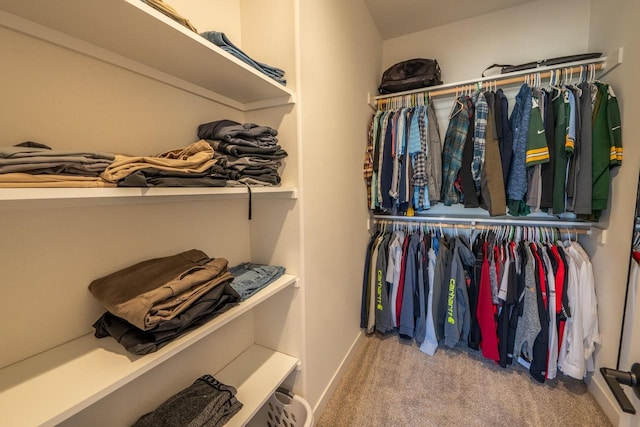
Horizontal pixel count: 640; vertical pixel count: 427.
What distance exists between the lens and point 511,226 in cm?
198

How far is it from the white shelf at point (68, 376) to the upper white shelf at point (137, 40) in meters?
0.82

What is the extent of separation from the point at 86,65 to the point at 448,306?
7.67 ft

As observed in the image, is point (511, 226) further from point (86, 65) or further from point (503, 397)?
point (86, 65)

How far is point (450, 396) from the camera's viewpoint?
63.7 inches

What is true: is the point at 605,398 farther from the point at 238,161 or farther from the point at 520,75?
the point at 238,161

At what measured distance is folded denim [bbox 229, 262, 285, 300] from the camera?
1000mm

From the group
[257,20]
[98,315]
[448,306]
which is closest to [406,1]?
[257,20]

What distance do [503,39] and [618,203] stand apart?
4.91 ft

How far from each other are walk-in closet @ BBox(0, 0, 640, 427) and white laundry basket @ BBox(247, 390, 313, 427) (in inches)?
0.6

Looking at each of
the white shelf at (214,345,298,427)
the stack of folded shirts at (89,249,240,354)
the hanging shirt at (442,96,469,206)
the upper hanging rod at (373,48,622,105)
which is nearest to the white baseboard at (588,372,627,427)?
the hanging shirt at (442,96,469,206)

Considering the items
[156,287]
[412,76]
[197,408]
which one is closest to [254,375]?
[197,408]

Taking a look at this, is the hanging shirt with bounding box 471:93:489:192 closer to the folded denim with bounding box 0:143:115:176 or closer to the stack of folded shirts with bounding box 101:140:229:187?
the stack of folded shirts with bounding box 101:140:229:187

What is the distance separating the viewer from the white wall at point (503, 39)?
1.86 m

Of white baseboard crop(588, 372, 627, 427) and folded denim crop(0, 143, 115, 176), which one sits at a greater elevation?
folded denim crop(0, 143, 115, 176)
